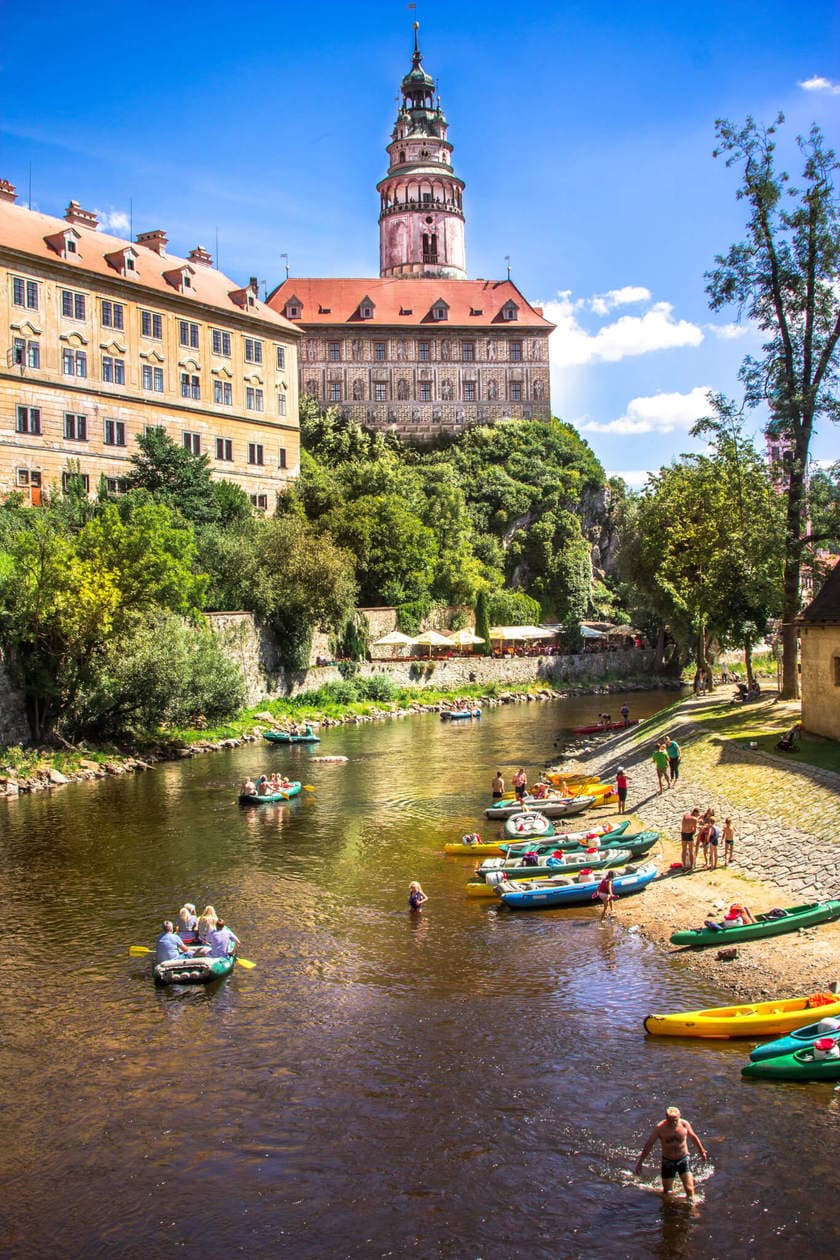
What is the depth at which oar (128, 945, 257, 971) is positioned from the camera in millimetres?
21812

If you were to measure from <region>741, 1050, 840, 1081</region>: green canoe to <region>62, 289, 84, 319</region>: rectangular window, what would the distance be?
58.9 meters

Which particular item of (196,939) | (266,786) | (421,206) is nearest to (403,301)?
(421,206)

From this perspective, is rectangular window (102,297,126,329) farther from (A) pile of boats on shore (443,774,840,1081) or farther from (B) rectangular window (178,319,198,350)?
(A) pile of boats on shore (443,774,840,1081)

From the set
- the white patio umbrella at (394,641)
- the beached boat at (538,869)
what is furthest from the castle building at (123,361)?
the beached boat at (538,869)

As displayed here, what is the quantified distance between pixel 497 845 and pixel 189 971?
1089 centimetres

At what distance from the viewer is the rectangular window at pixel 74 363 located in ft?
204

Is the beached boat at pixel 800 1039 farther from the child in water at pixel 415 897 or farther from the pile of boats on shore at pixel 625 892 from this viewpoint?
the child in water at pixel 415 897

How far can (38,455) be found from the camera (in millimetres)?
61031

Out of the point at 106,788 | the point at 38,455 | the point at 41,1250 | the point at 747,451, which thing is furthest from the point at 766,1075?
the point at 38,455

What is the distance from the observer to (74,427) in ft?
207

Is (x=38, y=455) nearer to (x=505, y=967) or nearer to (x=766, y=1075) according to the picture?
(x=505, y=967)

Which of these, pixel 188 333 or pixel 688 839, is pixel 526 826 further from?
pixel 188 333

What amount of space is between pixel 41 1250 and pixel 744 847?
18.5 meters

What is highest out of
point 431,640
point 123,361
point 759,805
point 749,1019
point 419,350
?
point 419,350
